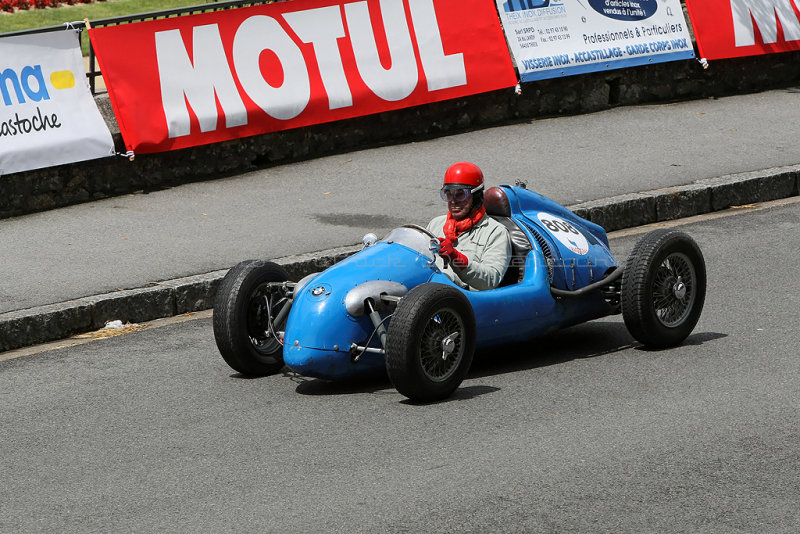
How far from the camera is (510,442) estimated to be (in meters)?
5.95

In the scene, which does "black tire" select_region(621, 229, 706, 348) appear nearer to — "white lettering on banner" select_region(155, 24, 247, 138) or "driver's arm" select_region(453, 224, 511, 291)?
"driver's arm" select_region(453, 224, 511, 291)

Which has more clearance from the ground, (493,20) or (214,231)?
A: (493,20)

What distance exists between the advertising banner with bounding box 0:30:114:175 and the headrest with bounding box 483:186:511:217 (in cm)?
513

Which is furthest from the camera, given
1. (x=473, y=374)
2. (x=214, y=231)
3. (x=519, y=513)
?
(x=214, y=231)

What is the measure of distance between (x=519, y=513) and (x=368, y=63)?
8632mm

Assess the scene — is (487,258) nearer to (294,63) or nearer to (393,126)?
(294,63)

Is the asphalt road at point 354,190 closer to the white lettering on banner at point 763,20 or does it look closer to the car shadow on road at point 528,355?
the white lettering on banner at point 763,20

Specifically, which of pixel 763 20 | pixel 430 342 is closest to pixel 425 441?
pixel 430 342

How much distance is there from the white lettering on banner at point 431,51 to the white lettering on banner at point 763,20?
406 centimetres

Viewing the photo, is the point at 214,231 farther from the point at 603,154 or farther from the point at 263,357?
the point at 603,154

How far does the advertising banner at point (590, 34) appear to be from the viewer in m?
14.1

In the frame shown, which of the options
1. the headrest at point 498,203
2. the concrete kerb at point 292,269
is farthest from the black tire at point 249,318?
the concrete kerb at point 292,269

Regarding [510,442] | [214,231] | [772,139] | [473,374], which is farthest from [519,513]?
[772,139]

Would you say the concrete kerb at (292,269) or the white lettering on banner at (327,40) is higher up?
the white lettering on banner at (327,40)
